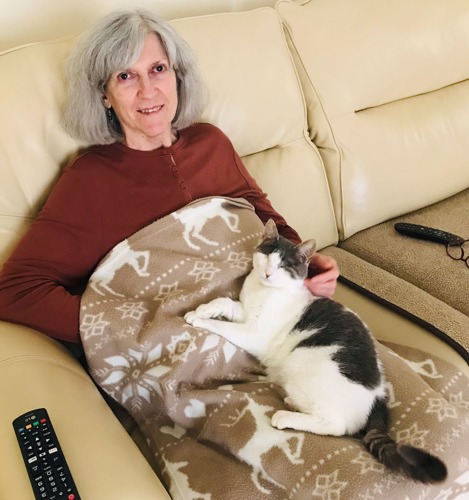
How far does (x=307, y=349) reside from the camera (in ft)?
4.00

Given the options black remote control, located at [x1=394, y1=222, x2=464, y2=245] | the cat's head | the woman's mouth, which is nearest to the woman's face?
the woman's mouth

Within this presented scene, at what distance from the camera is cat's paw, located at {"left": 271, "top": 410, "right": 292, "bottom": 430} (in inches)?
42.2

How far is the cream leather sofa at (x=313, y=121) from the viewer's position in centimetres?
131

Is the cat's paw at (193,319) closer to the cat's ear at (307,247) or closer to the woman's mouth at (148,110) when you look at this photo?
the cat's ear at (307,247)

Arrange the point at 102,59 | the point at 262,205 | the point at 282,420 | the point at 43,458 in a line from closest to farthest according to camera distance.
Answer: the point at 43,458
the point at 282,420
the point at 102,59
the point at 262,205

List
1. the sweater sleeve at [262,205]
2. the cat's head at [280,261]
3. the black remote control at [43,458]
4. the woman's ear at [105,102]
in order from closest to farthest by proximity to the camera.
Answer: the black remote control at [43,458] < the cat's head at [280,261] < the woman's ear at [105,102] < the sweater sleeve at [262,205]

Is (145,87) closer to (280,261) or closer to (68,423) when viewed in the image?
(280,261)

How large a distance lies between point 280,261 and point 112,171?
1.63 feet

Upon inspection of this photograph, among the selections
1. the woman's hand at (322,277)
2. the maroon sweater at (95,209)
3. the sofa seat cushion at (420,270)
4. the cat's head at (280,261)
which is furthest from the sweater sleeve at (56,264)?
the sofa seat cushion at (420,270)

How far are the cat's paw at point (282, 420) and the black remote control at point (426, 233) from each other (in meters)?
0.95

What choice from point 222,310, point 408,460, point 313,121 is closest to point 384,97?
point 313,121

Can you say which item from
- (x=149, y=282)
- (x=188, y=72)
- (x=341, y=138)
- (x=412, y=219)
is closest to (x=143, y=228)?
(x=149, y=282)

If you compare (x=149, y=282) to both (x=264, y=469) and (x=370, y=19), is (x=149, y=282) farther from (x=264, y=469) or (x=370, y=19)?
Result: (x=370, y=19)

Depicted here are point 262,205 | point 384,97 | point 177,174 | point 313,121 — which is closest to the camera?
point 177,174
